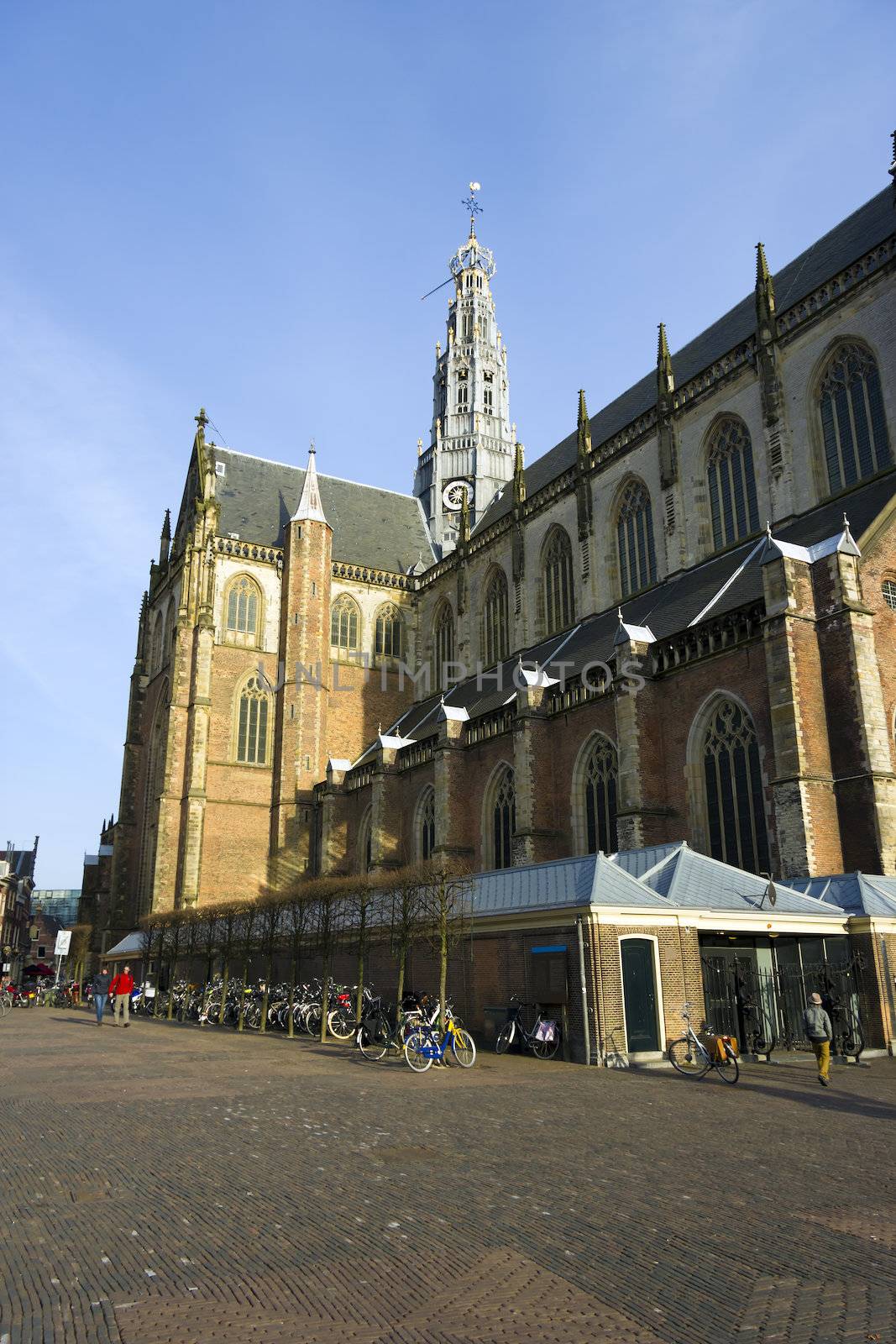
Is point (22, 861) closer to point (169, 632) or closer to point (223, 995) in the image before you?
point (169, 632)

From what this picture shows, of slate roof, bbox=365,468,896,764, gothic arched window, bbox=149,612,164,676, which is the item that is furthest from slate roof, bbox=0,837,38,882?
slate roof, bbox=365,468,896,764

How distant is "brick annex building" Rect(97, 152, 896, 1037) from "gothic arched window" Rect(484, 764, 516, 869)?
12cm

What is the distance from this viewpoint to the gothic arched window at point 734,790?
21.6 meters

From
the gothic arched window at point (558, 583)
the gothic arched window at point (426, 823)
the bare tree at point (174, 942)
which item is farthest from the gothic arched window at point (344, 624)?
the bare tree at point (174, 942)

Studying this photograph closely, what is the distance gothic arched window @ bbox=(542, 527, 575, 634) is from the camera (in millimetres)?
36375

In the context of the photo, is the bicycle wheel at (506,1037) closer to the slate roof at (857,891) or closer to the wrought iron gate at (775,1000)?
the wrought iron gate at (775,1000)

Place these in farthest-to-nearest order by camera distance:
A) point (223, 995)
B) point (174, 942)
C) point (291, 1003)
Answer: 1. point (174, 942)
2. point (223, 995)
3. point (291, 1003)

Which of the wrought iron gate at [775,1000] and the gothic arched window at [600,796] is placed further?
the gothic arched window at [600,796]

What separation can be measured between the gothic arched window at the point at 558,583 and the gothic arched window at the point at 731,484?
24.5 feet

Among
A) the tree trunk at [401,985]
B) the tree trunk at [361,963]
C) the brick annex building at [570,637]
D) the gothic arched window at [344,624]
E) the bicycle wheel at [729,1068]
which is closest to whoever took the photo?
the bicycle wheel at [729,1068]

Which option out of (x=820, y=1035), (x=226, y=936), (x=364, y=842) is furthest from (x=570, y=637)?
(x=820, y=1035)

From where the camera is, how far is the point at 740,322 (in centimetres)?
3316

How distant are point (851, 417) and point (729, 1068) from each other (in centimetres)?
1804

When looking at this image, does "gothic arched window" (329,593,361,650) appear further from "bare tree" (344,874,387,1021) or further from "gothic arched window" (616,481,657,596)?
"bare tree" (344,874,387,1021)
